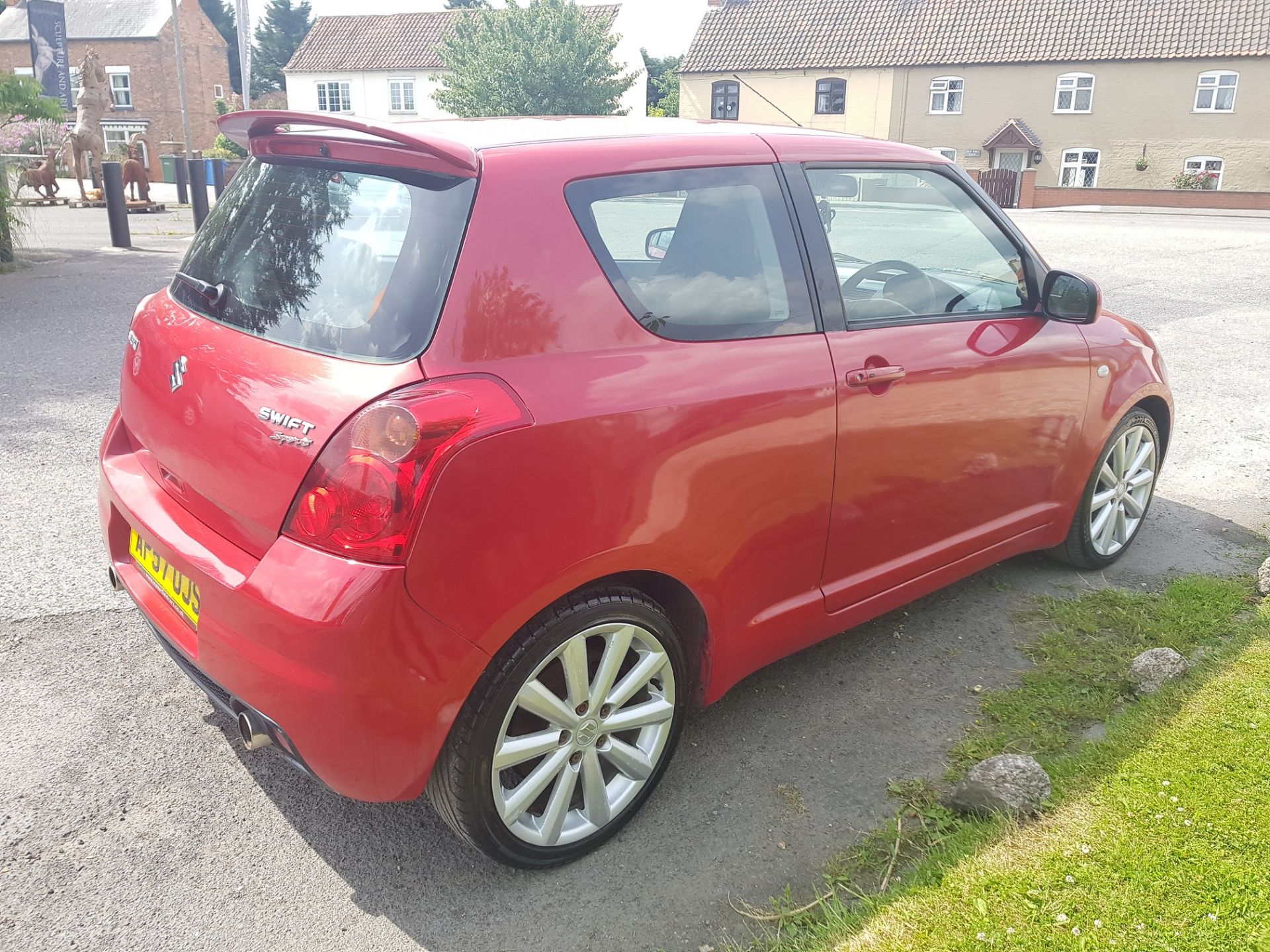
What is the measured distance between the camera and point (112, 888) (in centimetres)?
267

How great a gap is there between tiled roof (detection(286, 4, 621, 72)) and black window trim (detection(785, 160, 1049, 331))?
61665mm

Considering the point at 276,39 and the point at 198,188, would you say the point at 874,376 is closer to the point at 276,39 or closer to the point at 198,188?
the point at 198,188

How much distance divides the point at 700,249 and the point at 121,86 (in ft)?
195

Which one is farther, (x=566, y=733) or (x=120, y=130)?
(x=120, y=130)

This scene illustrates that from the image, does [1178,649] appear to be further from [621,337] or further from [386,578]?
[386,578]

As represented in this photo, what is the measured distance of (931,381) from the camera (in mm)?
3406

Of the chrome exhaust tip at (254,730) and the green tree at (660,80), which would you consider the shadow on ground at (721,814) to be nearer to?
the chrome exhaust tip at (254,730)

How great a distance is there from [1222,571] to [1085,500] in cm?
82

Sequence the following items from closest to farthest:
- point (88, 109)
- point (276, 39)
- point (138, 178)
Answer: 1. point (138, 178)
2. point (88, 109)
3. point (276, 39)

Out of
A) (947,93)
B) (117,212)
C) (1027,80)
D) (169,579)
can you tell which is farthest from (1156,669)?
(947,93)

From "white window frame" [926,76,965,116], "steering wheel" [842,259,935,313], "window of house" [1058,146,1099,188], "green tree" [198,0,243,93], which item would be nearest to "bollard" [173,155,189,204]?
"steering wheel" [842,259,935,313]

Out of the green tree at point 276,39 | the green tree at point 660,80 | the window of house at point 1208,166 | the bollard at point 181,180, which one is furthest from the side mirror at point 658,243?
the green tree at point 276,39

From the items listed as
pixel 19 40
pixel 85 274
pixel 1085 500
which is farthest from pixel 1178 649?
pixel 19 40

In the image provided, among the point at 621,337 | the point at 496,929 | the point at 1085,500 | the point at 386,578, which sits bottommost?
the point at 496,929
